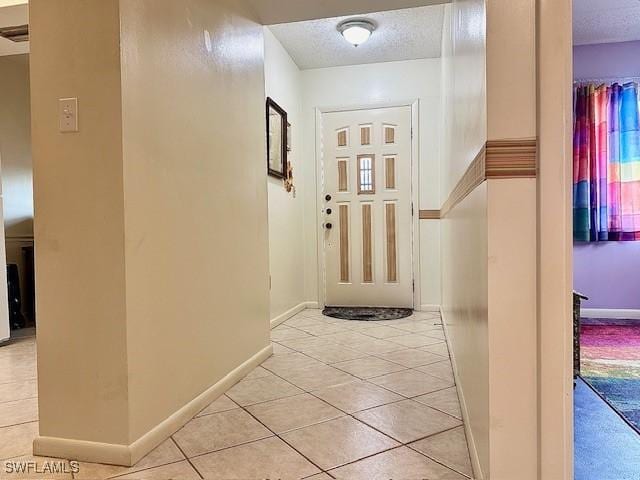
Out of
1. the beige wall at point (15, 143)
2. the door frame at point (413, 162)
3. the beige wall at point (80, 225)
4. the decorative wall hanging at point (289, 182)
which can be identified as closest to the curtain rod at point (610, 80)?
the door frame at point (413, 162)

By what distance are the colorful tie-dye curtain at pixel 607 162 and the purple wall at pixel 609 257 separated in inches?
5.3

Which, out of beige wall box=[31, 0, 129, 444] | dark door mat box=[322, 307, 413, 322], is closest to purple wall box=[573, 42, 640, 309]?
dark door mat box=[322, 307, 413, 322]

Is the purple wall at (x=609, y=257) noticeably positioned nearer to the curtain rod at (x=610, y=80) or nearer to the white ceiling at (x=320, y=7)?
the curtain rod at (x=610, y=80)

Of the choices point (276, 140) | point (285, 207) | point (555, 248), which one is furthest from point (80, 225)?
point (285, 207)

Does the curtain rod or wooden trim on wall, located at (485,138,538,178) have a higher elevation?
the curtain rod

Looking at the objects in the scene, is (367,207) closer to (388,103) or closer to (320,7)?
(388,103)

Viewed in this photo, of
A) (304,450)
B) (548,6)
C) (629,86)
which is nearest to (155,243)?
(304,450)

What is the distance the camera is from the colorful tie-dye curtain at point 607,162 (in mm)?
3885

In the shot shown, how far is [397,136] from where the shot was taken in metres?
4.30

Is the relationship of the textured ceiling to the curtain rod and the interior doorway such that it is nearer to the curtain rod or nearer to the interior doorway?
the interior doorway

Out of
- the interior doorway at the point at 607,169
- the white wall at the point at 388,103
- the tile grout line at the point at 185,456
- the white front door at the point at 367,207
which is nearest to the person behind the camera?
the tile grout line at the point at 185,456

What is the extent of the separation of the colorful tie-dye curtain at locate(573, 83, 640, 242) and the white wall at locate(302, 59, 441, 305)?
1231 millimetres

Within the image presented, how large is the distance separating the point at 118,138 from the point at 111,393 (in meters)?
0.81

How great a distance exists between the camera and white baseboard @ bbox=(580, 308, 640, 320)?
403cm
